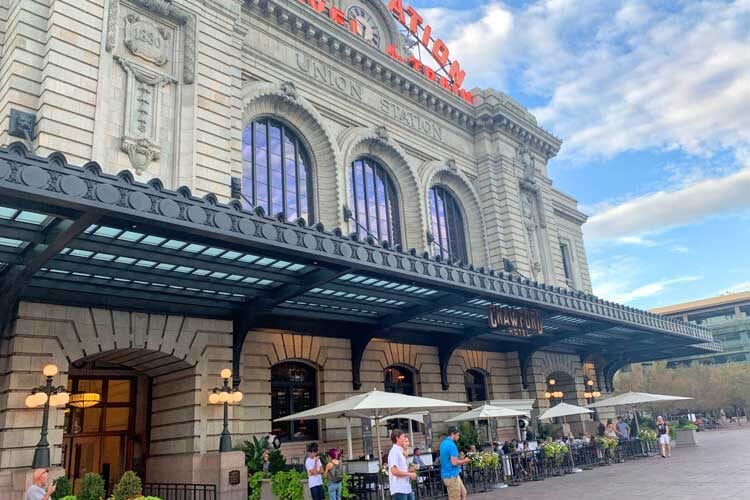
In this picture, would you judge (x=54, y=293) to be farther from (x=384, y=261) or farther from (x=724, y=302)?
(x=724, y=302)

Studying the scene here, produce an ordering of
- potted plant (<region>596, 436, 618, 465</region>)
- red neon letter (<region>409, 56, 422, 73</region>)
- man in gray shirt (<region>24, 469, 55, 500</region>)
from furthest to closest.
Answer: red neon letter (<region>409, 56, 422, 73</region>) < potted plant (<region>596, 436, 618, 465</region>) < man in gray shirt (<region>24, 469, 55, 500</region>)

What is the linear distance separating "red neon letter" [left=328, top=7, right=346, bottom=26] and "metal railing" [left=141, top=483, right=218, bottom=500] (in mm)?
20916

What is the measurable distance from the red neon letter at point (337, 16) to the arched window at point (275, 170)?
689 cm

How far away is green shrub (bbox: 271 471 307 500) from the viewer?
49.2 ft

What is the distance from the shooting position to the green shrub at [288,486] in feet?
49.2

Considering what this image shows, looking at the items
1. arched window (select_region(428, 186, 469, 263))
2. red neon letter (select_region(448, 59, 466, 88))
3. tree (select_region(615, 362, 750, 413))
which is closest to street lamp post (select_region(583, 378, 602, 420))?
arched window (select_region(428, 186, 469, 263))

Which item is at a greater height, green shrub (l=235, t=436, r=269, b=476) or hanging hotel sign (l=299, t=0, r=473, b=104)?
hanging hotel sign (l=299, t=0, r=473, b=104)

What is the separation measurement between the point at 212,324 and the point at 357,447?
26.0 ft

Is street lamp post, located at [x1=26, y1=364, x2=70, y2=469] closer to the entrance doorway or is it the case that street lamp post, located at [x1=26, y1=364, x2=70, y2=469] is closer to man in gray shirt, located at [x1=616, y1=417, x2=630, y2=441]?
the entrance doorway

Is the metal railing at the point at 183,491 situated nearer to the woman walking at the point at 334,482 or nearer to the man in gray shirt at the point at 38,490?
the woman walking at the point at 334,482

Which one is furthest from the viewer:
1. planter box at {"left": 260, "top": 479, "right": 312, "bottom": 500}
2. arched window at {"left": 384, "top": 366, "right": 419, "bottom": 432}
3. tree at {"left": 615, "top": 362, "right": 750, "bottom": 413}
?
tree at {"left": 615, "top": 362, "right": 750, "bottom": 413}

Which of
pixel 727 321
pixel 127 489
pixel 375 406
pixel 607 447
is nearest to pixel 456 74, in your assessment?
pixel 607 447

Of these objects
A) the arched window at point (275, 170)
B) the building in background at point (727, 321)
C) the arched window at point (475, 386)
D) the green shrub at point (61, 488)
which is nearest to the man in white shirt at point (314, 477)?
the green shrub at point (61, 488)

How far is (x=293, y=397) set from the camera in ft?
71.6
